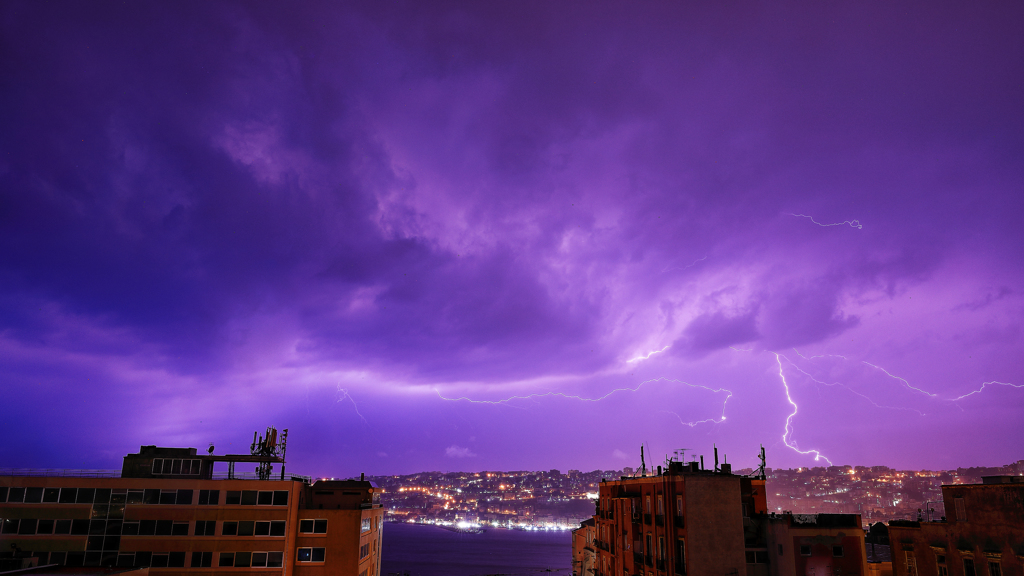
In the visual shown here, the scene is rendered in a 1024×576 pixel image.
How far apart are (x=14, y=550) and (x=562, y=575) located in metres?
154

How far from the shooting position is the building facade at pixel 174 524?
1779 inches

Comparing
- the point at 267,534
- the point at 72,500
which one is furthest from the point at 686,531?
the point at 72,500

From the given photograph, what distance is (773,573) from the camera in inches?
1572

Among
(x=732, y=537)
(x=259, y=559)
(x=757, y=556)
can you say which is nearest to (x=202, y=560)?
(x=259, y=559)

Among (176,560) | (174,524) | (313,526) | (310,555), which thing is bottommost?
(310,555)

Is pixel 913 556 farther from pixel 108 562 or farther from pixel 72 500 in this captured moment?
pixel 72 500

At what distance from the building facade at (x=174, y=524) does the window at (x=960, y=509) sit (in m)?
43.8

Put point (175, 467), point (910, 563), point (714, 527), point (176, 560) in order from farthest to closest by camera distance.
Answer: point (175, 467), point (176, 560), point (714, 527), point (910, 563)

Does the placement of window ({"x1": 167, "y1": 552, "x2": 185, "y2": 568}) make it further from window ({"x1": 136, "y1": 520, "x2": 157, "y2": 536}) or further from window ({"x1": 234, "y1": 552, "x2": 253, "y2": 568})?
window ({"x1": 234, "y1": 552, "x2": 253, "y2": 568})

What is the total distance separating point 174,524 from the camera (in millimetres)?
46906

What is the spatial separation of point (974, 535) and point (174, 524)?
55.8 metres

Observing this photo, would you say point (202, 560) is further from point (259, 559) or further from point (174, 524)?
point (259, 559)

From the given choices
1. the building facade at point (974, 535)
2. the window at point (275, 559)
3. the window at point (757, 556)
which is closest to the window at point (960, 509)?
the building facade at point (974, 535)

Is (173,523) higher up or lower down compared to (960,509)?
lower down
